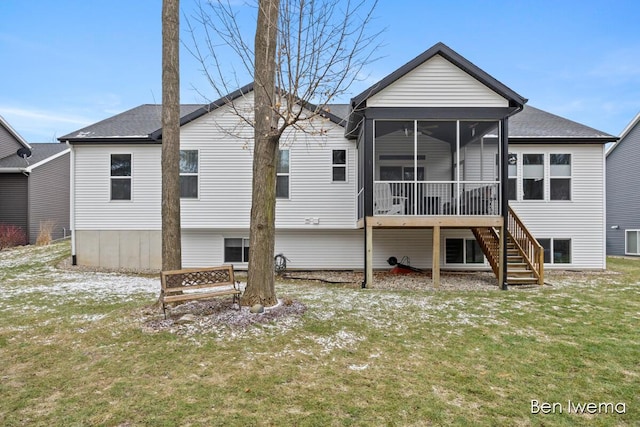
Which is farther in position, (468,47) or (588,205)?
(468,47)

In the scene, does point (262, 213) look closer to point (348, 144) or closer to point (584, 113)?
point (348, 144)

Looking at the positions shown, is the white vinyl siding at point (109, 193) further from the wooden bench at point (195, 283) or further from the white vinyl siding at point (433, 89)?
the white vinyl siding at point (433, 89)

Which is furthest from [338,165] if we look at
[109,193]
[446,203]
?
[109,193]

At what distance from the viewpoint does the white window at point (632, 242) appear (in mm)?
17938

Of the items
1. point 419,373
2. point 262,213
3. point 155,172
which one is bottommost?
point 419,373

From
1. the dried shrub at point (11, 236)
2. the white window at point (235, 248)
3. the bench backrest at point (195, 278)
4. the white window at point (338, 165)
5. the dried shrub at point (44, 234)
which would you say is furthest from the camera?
the dried shrub at point (44, 234)

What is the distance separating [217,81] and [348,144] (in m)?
6.78

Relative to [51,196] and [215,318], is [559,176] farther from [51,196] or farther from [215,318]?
[51,196]

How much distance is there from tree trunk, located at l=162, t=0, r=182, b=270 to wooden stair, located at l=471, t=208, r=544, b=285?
8.01 m

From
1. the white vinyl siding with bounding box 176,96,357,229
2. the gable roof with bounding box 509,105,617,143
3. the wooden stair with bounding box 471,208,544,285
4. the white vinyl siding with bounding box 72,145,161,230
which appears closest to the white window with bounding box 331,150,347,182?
the white vinyl siding with bounding box 176,96,357,229

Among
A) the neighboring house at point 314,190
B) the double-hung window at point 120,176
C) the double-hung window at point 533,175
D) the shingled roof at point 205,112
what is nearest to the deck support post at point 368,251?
the neighboring house at point 314,190

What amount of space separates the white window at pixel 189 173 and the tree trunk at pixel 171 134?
5.54 meters

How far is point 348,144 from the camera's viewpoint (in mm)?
12531

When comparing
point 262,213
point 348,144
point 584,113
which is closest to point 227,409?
point 262,213
